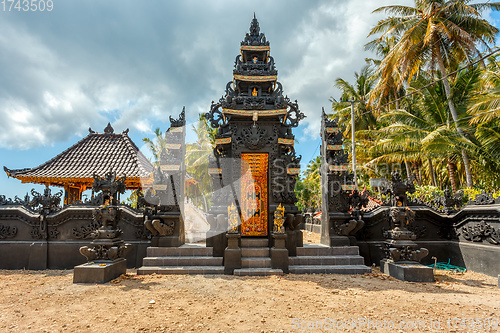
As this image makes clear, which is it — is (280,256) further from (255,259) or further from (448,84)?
(448,84)

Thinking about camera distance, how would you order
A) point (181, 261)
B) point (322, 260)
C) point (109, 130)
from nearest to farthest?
point (181, 261), point (322, 260), point (109, 130)

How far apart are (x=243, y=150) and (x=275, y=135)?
128cm

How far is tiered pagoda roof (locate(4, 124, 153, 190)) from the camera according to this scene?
1243 cm

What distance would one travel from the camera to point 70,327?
4207 millimetres

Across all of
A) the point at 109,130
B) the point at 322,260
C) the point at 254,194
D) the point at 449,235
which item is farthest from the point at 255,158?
the point at 109,130

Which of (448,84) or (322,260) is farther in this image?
(448,84)

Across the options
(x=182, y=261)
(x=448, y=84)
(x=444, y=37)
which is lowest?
(x=182, y=261)

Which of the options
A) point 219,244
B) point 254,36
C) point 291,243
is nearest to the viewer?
point 219,244

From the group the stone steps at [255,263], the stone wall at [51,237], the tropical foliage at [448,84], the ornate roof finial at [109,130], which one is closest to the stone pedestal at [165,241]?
the stone wall at [51,237]

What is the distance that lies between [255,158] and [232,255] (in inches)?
141

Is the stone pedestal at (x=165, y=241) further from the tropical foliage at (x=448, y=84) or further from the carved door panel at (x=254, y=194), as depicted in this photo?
the tropical foliage at (x=448, y=84)

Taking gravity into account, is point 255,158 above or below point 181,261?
above

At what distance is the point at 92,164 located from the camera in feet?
44.9

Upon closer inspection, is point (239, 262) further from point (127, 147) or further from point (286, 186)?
point (127, 147)
